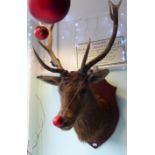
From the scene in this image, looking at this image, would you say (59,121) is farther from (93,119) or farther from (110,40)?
(110,40)

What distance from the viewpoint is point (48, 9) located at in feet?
2.56

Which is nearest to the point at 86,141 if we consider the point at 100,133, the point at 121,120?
the point at 100,133

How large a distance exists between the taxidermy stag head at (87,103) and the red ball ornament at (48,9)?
22cm

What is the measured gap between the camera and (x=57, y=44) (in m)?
1.23

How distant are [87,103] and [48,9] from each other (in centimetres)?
39

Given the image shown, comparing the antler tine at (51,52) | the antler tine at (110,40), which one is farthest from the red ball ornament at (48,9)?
the antler tine at (51,52)

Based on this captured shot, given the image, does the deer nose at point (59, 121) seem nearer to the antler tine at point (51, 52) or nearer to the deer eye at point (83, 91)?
the deer eye at point (83, 91)

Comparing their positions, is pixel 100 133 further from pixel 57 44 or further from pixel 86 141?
pixel 57 44

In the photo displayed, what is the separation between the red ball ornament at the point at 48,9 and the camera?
0.77m

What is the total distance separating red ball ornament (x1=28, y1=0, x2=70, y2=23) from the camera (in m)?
0.77

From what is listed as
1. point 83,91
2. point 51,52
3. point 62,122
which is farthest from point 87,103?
point 51,52

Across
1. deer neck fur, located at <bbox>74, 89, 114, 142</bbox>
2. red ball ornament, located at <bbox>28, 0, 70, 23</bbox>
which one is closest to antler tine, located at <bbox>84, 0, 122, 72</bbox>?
deer neck fur, located at <bbox>74, 89, 114, 142</bbox>

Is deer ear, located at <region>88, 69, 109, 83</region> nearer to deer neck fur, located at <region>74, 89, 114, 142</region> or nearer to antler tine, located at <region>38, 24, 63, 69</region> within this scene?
deer neck fur, located at <region>74, 89, 114, 142</region>
